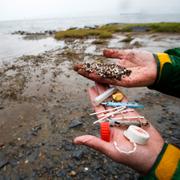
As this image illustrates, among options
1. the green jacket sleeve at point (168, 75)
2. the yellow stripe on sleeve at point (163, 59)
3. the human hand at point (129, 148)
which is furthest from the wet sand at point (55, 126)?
the yellow stripe on sleeve at point (163, 59)

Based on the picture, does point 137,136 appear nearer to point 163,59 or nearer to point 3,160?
point 163,59

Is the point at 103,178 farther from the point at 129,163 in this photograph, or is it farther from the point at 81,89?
the point at 81,89

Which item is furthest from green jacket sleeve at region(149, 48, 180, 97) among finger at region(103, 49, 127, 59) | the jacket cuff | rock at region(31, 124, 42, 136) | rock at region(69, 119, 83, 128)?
rock at region(31, 124, 42, 136)

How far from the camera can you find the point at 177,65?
3814 millimetres

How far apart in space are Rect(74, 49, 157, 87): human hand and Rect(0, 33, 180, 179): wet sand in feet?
6.97

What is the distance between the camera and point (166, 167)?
2.40 meters

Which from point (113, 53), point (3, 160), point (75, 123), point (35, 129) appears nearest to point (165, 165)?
point (113, 53)

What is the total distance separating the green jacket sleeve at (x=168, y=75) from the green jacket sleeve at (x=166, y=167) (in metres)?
1.64

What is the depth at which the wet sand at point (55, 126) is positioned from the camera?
15.7 ft

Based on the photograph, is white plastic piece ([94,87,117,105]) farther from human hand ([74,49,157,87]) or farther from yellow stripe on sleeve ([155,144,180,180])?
yellow stripe on sleeve ([155,144,180,180])

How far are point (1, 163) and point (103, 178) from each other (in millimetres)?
2661

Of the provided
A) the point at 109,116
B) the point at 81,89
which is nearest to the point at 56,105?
the point at 81,89

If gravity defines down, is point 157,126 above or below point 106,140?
below

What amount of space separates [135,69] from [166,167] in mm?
2527
